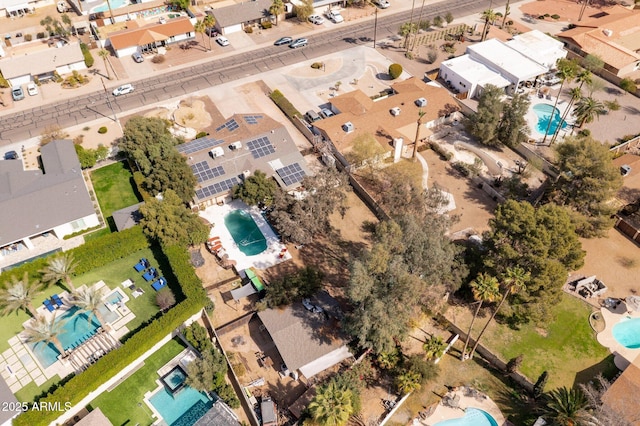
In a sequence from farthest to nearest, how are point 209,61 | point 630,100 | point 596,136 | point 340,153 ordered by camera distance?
1. point 209,61
2. point 630,100
3. point 596,136
4. point 340,153

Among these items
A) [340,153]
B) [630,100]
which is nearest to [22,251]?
[340,153]

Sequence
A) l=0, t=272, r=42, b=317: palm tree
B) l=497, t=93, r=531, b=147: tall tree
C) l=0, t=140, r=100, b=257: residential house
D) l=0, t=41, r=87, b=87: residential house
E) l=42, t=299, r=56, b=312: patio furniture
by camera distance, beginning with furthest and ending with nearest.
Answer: l=0, t=41, r=87, b=87: residential house → l=497, t=93, r=531, b=147: tall tree → l=0, t=140, r=100, b=257: residential house → l=42, t=299, r=56, b=312: patio furniture → l=0, t=272, r=42, b=317: palm tree

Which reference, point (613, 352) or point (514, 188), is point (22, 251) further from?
point (613, 352)

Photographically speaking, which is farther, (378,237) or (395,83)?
(395,83)

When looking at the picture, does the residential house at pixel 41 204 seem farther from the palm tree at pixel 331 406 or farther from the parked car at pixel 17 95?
the palm tree at pixel 331 406

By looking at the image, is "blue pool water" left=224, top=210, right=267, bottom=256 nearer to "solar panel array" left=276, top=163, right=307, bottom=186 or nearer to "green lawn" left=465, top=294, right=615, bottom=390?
"solar panel array" left=276, top=163, right=307, bottom=186

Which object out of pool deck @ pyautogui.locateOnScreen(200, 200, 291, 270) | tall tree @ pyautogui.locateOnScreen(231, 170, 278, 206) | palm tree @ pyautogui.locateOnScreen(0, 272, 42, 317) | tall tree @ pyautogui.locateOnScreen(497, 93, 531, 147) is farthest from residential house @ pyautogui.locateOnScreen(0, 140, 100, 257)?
tall tree @ pyautogui.locateOnScreen(497, 93, 531, 147)
